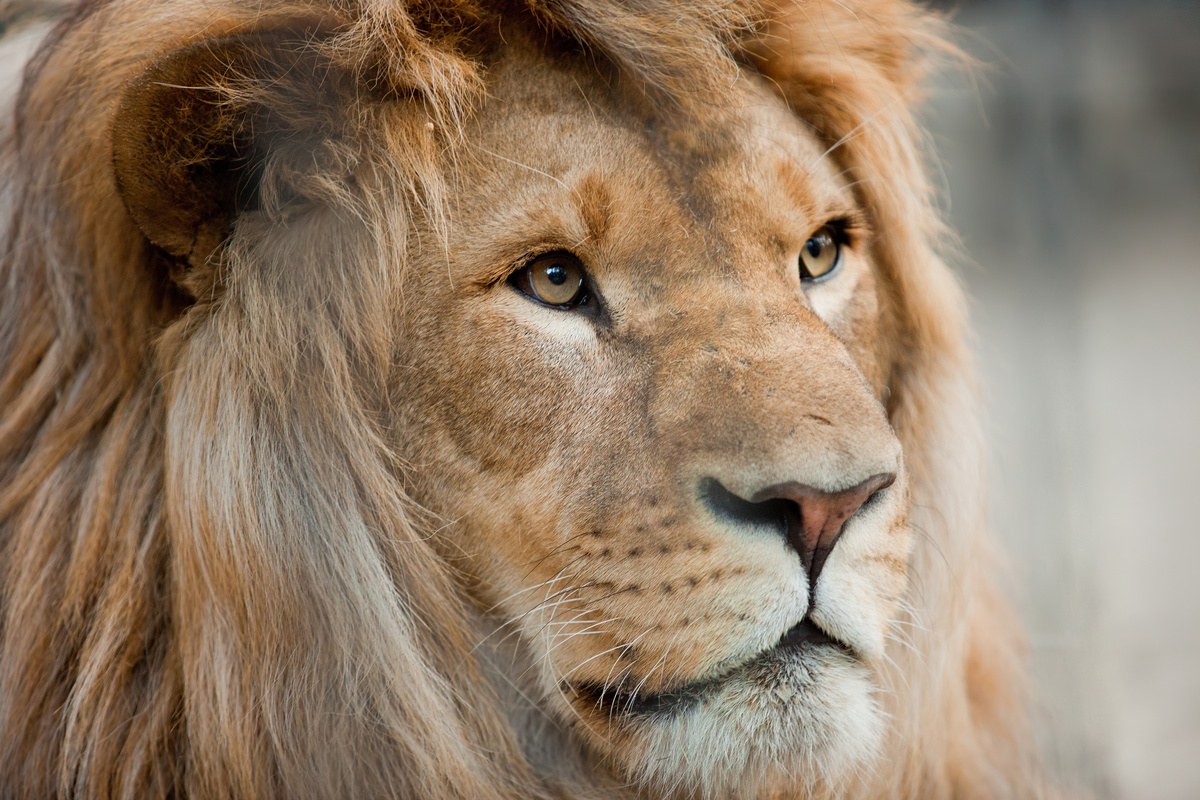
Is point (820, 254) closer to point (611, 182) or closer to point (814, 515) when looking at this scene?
point (611, 182)

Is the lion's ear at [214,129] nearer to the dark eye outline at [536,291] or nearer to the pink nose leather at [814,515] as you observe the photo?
the dark eye outline at [536,291]

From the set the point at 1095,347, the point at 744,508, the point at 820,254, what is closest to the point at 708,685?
the point at 744,508

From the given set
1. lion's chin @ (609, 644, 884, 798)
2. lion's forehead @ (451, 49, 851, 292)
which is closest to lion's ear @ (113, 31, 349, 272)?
lion's forehead @ (451, 49, 851, 292)

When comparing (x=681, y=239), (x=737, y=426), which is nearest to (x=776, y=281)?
(x=681, y=239)

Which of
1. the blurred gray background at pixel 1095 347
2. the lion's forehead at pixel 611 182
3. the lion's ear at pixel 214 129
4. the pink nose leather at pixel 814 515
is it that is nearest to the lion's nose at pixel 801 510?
the pink nose leather at pixel 814 515

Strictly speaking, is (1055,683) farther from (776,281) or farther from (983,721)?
(776,281)

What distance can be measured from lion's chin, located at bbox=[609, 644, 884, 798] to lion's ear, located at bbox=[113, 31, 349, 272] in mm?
652

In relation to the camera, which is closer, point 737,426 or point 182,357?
point 737,426

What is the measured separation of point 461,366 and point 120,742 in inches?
19.5

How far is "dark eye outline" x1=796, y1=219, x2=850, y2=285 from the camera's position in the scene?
1190mm

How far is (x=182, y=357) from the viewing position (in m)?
1.04

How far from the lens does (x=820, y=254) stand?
1.21m

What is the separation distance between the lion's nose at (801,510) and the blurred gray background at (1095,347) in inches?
40.6

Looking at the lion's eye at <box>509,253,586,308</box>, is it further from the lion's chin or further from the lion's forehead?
the lion's chin
